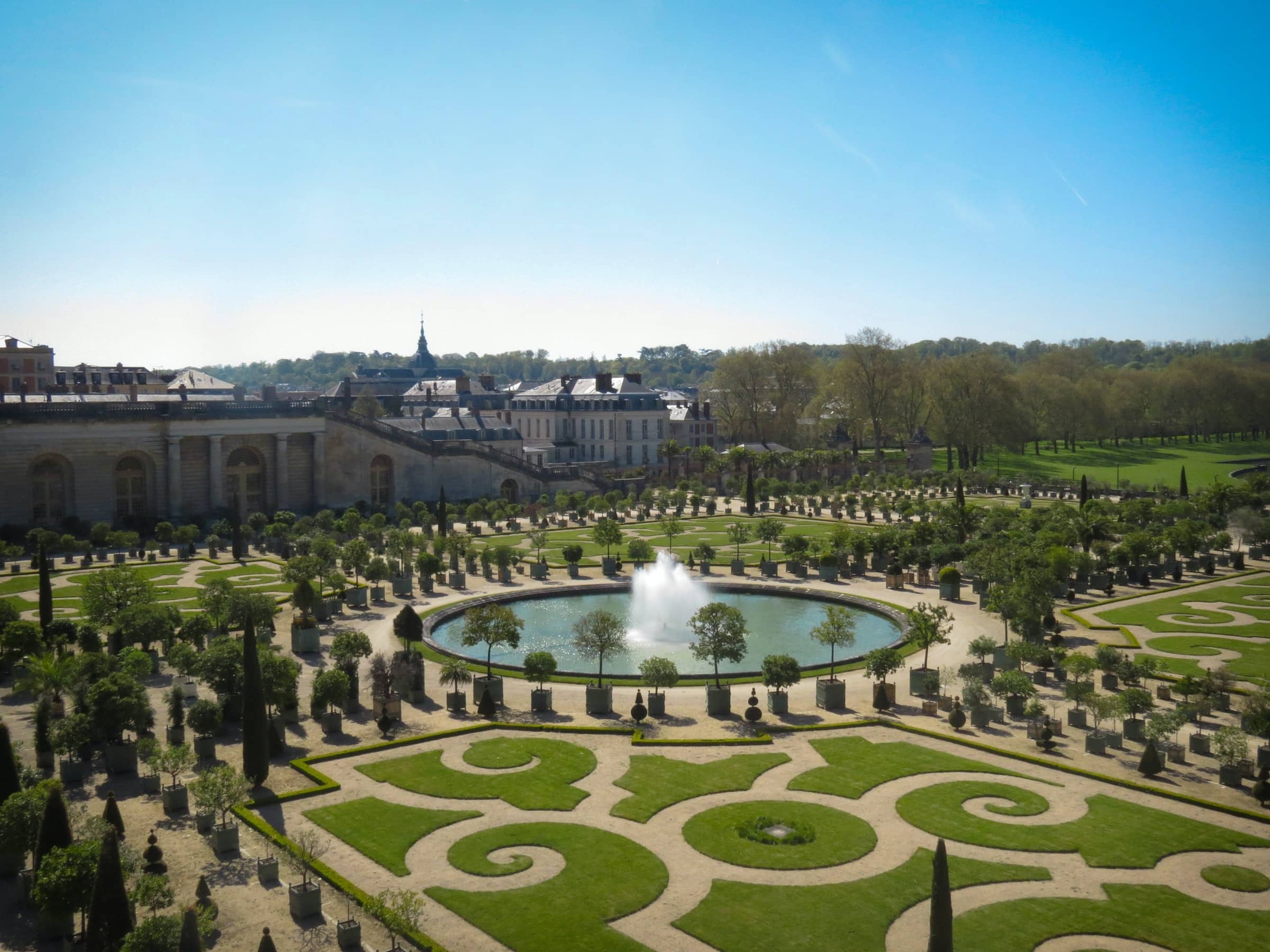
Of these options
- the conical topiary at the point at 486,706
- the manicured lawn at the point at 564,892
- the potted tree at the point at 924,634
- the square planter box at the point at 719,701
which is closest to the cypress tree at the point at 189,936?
the manicured lawn at the point at 564,892

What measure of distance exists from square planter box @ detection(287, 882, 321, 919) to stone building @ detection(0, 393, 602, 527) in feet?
156

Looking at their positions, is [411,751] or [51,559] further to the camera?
[51,559]

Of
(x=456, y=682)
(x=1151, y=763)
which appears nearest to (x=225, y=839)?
(x=456, y=682)

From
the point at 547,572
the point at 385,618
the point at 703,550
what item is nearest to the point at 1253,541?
the point at 703,550

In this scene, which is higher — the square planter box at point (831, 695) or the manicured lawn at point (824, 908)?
the square planter box at point (831, 695)

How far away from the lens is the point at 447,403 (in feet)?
402

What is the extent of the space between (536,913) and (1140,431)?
15112cm

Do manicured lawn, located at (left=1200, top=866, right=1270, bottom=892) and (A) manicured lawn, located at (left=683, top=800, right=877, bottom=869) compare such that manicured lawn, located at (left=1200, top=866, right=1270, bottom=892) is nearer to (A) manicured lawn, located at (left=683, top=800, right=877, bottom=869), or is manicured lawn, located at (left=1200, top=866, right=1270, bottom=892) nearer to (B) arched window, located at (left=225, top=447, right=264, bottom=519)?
(A) manicured lawn, located at (left=683, top=800, right=877, bottom=869)

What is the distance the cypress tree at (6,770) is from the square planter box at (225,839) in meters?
4.40

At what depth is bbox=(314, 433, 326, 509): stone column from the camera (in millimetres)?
80562

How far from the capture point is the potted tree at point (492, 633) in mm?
34938

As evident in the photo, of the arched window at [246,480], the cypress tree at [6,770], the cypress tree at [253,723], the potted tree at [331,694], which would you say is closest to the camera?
the cypress tree at [6,770]

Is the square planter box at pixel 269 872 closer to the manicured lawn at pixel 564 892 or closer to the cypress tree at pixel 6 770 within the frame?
the manicured lawn at pixel 564 892

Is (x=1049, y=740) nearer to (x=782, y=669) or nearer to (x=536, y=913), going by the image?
(x=782, y=669)
